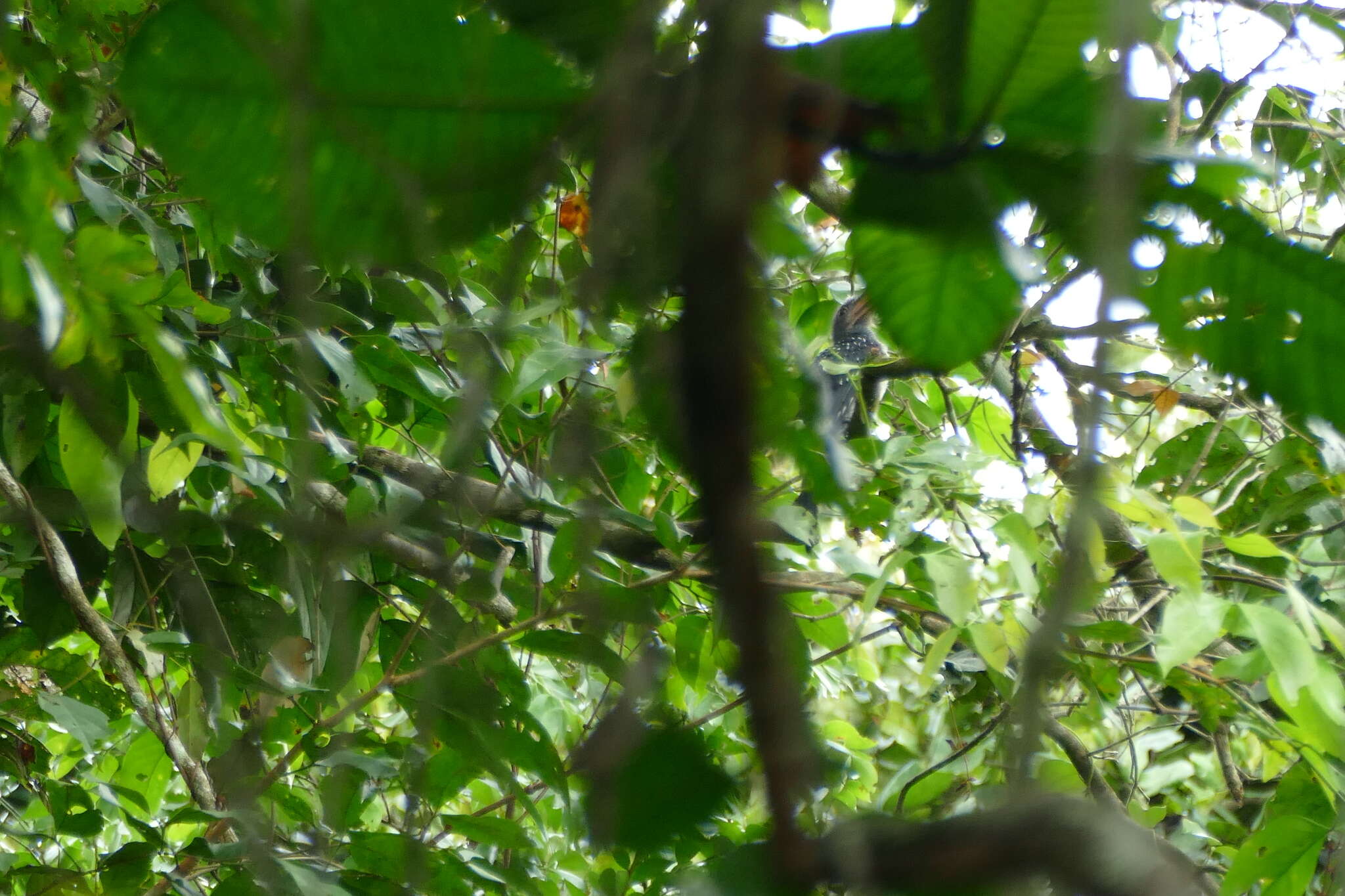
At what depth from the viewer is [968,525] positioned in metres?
1.14

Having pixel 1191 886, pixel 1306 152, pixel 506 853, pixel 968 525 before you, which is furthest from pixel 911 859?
pixel 1306 152

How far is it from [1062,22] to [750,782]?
18 centimetres

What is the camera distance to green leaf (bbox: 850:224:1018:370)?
266 mm

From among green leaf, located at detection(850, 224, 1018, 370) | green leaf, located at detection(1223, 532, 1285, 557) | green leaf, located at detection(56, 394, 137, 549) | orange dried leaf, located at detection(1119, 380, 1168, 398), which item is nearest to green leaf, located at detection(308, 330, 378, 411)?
green leaf, located at detection(56, 394, 137, 549)

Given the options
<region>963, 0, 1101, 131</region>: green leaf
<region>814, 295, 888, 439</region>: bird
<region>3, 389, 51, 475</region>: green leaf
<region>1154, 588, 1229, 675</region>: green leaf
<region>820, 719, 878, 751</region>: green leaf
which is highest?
<region>814, 295, 888, 439</region>: bird

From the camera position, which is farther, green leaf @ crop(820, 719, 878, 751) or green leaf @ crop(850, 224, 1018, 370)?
green leaf @ crop(820, 719, 878, 751)

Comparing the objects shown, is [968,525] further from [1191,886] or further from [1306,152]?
[1191,886]

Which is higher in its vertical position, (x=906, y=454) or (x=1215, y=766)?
(x=906, y=454)

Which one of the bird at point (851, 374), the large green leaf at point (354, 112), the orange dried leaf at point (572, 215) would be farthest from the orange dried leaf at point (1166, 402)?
the large green leaf at point (354, 112)

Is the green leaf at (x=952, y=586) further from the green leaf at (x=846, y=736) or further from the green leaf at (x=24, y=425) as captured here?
the green leaf at (x=24, y=425)

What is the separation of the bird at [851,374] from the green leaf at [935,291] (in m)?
0.57

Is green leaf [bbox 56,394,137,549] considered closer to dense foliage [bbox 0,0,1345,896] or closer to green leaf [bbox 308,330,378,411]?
dense foliage [bbox 0,0,1345,896]

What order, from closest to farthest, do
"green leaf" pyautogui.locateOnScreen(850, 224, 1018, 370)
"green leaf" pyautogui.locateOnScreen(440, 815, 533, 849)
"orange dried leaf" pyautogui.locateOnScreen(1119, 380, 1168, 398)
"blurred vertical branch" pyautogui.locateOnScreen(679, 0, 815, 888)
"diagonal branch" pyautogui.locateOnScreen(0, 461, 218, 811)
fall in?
"blurred vertical branch" pyautogui.locateOnScreen(679, 0, 815, 888) → "green leaf" pyautogui.locateOnScreen(850, 224, 1018, 370) → "green leaf" pyautogui.locateOnScreen(440, 815, 533, 849) → "diagonal branch" pyautogui.locateOnScreen(0, 461, 218, 811) → "orange dried leaf" pyautogui.locateOnScreen(1119, 380, 1168, 398)

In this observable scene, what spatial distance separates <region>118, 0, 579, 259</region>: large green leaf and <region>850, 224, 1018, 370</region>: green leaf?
9 cm
